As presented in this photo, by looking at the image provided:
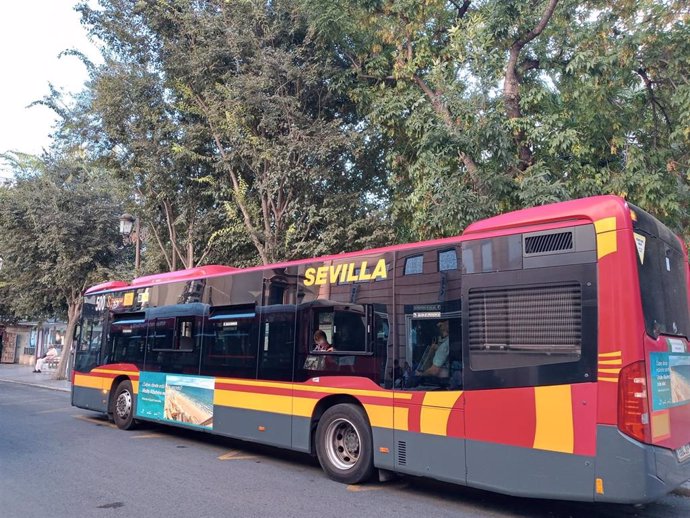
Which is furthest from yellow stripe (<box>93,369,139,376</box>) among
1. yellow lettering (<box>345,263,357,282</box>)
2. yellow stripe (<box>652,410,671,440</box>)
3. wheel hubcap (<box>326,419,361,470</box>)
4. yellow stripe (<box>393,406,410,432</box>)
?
yellow stripe (<box>652,410,671,440</box>)

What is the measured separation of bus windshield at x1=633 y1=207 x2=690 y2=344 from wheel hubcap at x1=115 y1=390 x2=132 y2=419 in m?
9.84

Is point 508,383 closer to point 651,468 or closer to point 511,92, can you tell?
point 651,468

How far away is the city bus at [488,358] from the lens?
508 centimetres

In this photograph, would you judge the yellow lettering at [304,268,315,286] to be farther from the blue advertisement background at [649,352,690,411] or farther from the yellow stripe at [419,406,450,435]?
the blue advertisement background at [649,352,690,411]

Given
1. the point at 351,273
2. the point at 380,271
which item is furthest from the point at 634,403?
the point at 351,273

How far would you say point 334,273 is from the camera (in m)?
7.79

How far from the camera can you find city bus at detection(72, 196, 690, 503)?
16.7 feet

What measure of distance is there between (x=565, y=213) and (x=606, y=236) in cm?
49

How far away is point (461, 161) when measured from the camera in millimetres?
10844

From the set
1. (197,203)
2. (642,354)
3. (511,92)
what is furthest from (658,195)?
(197,203)

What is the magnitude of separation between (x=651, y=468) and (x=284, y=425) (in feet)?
16.0

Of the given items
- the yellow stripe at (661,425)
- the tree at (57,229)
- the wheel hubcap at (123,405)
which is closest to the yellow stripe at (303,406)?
the yellow stripe at (661,425)

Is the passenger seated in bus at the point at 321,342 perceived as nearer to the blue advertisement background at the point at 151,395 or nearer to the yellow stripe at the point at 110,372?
the blue advertisement background at the point at 151,395

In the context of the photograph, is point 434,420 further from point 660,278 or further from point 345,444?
point 660,278
